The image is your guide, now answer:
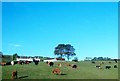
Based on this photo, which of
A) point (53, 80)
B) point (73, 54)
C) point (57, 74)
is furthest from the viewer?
point (73, 54)

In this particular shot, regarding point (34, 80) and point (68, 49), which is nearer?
point (34, 80)

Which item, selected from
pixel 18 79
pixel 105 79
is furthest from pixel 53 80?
pixel 105 79

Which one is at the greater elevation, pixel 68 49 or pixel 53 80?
pixel 68 49

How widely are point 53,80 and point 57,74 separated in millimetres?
6360

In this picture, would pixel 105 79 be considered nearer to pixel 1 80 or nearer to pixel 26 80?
pixel 26 80

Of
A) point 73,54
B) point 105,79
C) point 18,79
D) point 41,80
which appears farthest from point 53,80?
point 73,54

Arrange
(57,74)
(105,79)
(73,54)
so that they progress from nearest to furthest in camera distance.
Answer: (105,79) → (57,74) → (73,54)

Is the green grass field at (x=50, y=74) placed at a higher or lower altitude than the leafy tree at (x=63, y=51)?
lower

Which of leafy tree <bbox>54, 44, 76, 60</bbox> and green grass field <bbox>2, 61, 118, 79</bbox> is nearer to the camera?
green grass field <bbox>2, 61, 118, 79</bbox>

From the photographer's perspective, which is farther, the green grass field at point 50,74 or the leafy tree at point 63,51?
the leafy tree at point 63,51

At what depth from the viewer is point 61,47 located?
609 feet

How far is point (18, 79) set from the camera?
4091 cm

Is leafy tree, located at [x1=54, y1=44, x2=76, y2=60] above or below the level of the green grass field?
above

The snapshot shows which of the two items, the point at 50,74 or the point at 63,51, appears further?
the point at 63,51
